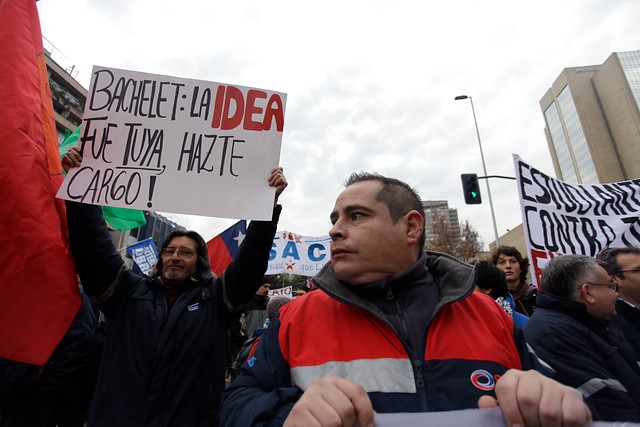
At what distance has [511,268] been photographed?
4016 mm

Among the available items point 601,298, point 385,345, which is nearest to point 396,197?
point 385,345

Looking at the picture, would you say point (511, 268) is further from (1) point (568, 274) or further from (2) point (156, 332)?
(2) point (156, 332)

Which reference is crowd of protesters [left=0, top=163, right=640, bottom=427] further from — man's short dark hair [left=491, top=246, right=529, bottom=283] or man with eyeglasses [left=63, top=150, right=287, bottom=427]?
man's short dark hair [left=491, top=246, right=529, bottom=283]

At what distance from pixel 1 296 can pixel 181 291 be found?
0.95m

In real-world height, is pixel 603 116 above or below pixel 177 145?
above

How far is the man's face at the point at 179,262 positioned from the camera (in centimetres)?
238

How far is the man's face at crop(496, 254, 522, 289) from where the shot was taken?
4012 millimetres

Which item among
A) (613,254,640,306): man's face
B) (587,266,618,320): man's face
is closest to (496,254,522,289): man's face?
(613,254,640,306): man's face

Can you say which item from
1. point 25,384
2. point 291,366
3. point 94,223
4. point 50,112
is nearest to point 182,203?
point 94,223

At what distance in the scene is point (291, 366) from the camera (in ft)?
3.88

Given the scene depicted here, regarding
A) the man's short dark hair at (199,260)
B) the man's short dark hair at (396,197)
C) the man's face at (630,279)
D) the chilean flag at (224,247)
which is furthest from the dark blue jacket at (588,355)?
the chilean flag at (224,247)

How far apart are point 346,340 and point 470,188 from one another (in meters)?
10.5

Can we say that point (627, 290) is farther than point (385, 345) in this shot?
Yes

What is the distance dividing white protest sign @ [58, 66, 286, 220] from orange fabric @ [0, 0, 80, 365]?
18 centimetres
